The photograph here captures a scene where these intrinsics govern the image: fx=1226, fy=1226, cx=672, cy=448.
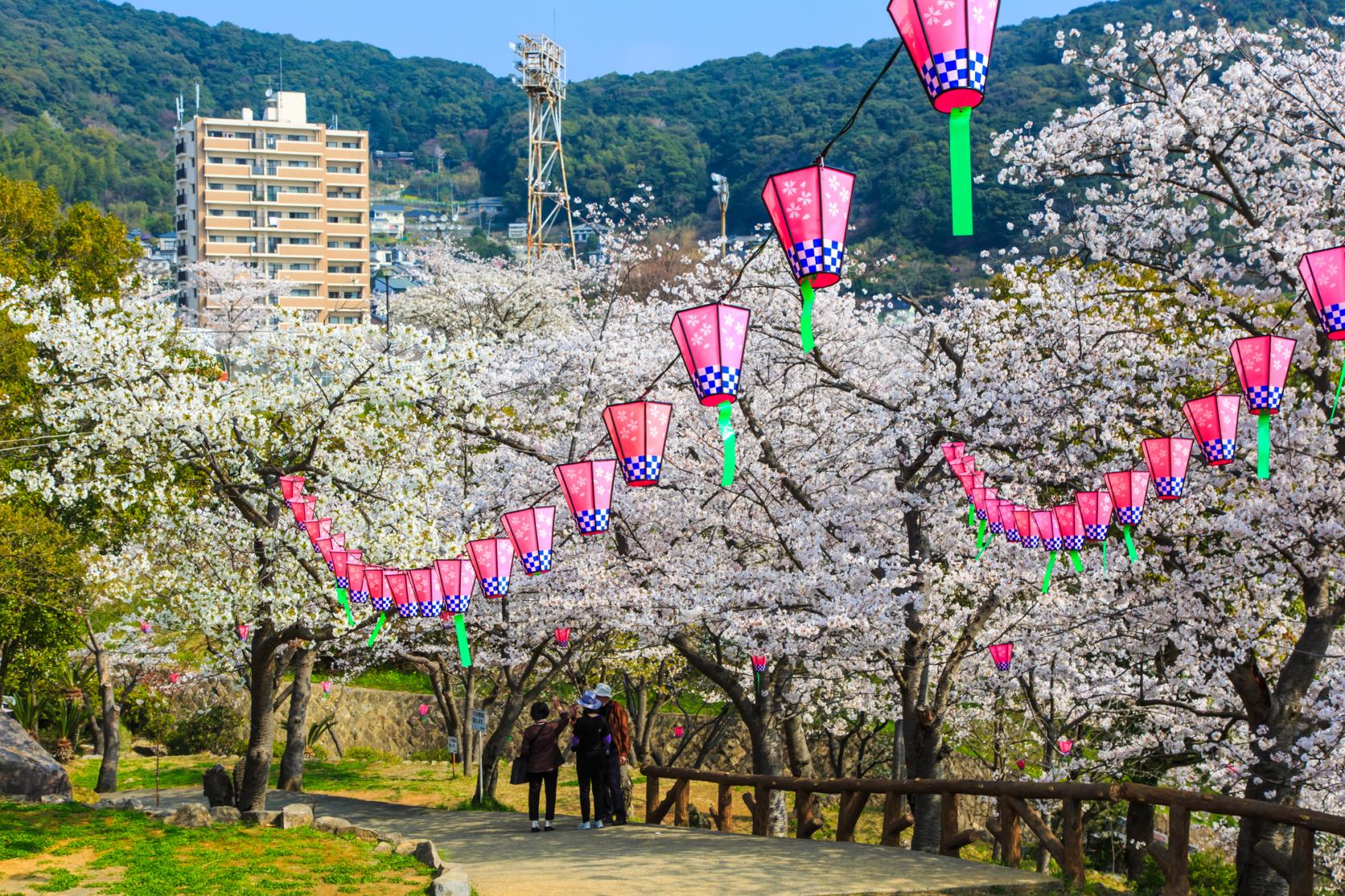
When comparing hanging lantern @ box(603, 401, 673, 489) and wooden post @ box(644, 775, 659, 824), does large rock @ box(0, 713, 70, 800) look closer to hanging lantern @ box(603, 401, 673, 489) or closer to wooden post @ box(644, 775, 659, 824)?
wooden post @ box(644, 775, 659, 824)

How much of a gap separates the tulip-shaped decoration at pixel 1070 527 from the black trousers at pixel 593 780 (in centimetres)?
480

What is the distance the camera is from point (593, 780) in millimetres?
12039

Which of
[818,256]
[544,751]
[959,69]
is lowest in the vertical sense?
[544,751]

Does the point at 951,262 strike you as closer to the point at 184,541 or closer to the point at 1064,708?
the point at 1064,708

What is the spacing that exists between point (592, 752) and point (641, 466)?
403 cm

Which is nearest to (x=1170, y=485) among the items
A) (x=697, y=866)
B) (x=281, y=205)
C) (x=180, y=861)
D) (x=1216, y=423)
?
(x=1216, y=423)

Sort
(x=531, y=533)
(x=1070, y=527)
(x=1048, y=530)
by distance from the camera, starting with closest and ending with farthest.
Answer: (x=1070, y=527) < (x=1048, y=530) < (x=531, y=533)

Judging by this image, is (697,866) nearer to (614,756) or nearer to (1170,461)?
(614,756)

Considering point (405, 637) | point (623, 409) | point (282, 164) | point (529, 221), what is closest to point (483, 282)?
point (529, 221)

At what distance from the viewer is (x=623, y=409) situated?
882 centimetres

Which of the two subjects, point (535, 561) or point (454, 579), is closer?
point (535, 561)

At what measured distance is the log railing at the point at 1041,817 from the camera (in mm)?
6996

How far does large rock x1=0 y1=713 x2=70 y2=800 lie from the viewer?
12125 mm

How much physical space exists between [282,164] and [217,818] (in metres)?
73.4
